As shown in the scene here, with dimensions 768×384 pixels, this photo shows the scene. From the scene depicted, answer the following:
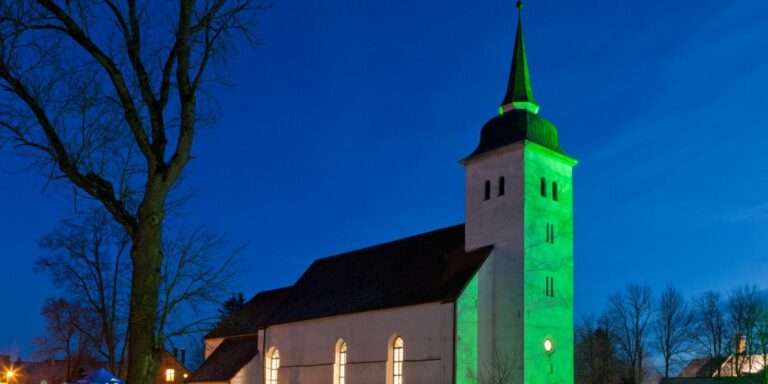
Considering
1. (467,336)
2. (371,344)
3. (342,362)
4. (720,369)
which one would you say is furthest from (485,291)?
(720,369)

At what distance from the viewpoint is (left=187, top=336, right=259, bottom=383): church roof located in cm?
5041

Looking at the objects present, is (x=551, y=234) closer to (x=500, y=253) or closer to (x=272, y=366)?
(x=500, y=253)

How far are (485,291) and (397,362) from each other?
5654mm

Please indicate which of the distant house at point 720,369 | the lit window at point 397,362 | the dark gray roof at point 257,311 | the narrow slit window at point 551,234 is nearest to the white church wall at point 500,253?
the narrow slit window at point 551,234

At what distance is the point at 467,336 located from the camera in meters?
35.9

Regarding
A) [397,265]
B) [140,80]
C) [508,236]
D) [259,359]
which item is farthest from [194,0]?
[259,359]

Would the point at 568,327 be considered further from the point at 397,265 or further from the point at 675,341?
the point at 675,341

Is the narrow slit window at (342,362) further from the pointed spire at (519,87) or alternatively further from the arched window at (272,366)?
the pointed spire at (519,87)

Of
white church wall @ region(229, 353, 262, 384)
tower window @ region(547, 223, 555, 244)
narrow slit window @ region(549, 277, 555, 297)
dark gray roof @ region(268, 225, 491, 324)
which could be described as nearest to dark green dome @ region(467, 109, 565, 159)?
tower window @ region(547, 223, 555, 244)

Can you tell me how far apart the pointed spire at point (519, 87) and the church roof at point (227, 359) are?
22.7 metres

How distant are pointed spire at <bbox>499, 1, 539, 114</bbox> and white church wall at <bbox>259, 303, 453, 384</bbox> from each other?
11.4m

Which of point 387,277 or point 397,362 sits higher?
point 387,277

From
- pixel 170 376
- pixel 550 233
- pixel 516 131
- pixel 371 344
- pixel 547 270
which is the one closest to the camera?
pixel 547 270

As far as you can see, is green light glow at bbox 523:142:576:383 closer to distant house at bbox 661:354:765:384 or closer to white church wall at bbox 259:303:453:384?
white church wall at bbox 259:303:453:384
